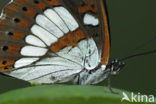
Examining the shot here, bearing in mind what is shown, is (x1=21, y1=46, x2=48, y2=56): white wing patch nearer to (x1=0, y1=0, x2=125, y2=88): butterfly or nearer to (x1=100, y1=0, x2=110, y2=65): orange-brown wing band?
(x1=0, y1=0, x2=125, y2=88): butterfly

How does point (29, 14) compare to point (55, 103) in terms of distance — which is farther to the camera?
point (29, 14)

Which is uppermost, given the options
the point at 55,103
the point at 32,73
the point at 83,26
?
the point at 83,26

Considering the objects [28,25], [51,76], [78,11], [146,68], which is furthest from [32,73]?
[146,68]

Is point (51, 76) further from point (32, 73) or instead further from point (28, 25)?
point (28, 25)

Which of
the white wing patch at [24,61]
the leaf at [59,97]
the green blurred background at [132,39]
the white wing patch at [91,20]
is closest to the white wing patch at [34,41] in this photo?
the white wing patch at [24,61]

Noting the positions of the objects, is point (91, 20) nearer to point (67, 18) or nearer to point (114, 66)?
point (67, 18)

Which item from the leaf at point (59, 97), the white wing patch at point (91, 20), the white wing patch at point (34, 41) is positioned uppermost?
the white wing patch at point (91, 20)

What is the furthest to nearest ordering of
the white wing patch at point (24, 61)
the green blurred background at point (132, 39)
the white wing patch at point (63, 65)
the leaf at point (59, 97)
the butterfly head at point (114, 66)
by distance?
the green blurred background at point (132, 39)
the white wing patch at point (24, 61)
the white wing patch at point (63, 65)
the butterfly head at point (114, 66)
the leaf at point (59, 97)

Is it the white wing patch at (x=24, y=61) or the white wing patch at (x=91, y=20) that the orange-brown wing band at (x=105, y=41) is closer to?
the white wing patch at (x=91, y=20)
